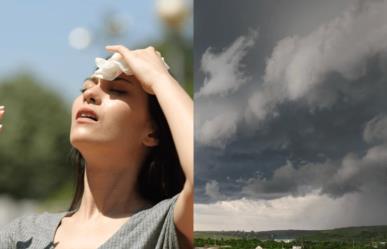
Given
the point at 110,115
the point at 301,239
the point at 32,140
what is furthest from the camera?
the point at 32,140

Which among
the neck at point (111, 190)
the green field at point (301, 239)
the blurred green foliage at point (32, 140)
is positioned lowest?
the green field at point (301, 239)

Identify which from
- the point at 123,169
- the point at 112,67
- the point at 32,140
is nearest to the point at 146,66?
the point at 112,67

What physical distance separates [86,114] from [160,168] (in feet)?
0.52

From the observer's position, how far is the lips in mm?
1115

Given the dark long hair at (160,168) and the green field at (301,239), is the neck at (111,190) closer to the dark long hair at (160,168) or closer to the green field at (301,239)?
the dark long hair at (160,168)

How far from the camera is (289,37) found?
1034mm

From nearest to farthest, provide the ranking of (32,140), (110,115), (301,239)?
(301,239), (110,115), (32,140)

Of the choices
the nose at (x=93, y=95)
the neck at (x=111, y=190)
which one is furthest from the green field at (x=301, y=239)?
the nose at (x=93, y=95)

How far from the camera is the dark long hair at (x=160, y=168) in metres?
1.17

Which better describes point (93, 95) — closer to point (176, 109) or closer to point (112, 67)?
point (112, 67)

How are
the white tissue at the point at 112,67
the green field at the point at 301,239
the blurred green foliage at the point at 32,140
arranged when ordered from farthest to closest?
1. the blurred green foliage at the point at 32,140
2. the white tissue at the point at 112,67
3. the green field at the point at 301,239

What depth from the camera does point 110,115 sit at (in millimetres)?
1108

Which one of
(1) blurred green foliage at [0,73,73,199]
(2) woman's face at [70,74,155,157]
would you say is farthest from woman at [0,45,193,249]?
(1) blurred green foliage at [0,73,73,199]

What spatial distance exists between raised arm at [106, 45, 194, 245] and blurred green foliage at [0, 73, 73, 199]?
391cm
